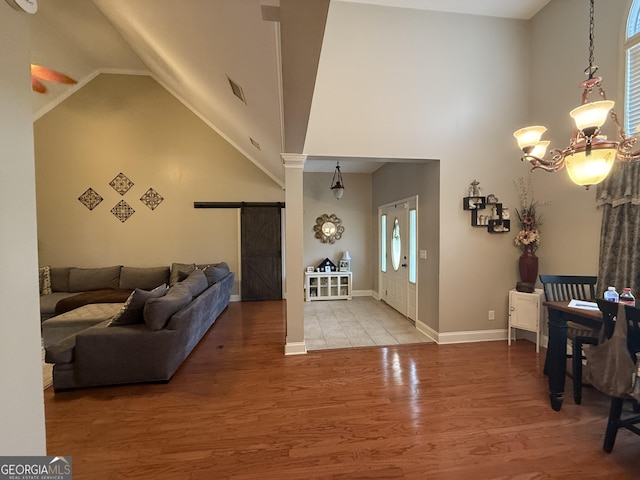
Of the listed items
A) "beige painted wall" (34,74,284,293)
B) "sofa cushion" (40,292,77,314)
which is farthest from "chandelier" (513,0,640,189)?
"sofa cushion" (40,292,77,314)

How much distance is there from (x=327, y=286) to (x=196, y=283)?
317cm

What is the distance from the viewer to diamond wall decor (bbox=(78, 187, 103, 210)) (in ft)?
18.7

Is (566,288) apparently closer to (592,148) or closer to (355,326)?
(592,148)

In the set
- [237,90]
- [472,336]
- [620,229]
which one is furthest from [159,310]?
[620,229]

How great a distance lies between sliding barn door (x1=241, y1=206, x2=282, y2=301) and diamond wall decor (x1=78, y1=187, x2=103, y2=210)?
3.00 metres

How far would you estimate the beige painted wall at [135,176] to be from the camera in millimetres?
5625

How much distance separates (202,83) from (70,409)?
148 inches

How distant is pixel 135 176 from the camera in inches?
230

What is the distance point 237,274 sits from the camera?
6.21 m

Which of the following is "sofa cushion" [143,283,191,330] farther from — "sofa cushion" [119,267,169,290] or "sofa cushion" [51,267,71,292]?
"sofa cushion" [51,267,71,292]

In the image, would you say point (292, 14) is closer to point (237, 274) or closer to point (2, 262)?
point (2, 262)

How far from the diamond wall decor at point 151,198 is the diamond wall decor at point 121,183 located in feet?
1.17

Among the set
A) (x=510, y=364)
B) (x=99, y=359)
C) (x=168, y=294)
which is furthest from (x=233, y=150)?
(x=510, y=364)


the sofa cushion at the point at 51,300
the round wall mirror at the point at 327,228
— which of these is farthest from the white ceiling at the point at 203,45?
the sofa cushion at the point at 51,300
